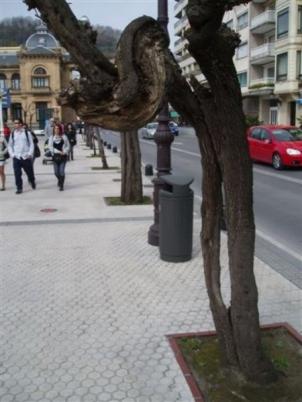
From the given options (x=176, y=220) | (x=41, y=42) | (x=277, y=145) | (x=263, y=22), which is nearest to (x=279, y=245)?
(x=176, y=220)

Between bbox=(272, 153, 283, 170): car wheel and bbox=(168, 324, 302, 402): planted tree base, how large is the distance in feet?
47.2

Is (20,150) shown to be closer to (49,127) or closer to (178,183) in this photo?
(49,127)

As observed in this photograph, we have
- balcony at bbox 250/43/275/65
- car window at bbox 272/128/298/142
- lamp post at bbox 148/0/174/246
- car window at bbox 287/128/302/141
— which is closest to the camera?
lamp post at bbox 148/0/174/246

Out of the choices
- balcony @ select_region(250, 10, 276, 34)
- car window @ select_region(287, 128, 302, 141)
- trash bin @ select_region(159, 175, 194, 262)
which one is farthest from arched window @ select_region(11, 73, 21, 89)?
trash bin @ select_region(159, 175, 194, 262)

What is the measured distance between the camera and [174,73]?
3.27 meters

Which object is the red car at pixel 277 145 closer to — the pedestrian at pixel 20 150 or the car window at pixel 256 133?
the car window at pixel 256 133

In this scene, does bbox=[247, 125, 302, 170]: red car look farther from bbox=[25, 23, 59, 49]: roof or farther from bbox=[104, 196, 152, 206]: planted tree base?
bbox=[25, 23, 59, 49]: roof

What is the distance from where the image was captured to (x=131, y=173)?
37.3 ft

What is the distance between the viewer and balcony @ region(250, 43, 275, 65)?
47438 millimetres

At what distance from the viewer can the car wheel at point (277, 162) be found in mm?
18500

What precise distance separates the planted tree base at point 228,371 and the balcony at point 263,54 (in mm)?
46213

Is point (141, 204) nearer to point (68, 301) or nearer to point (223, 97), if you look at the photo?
point (68, 301)

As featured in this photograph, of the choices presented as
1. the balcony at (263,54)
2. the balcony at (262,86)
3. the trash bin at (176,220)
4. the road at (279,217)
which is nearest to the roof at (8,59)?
the balcony at (263,54)

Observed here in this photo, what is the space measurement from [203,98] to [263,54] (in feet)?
157
